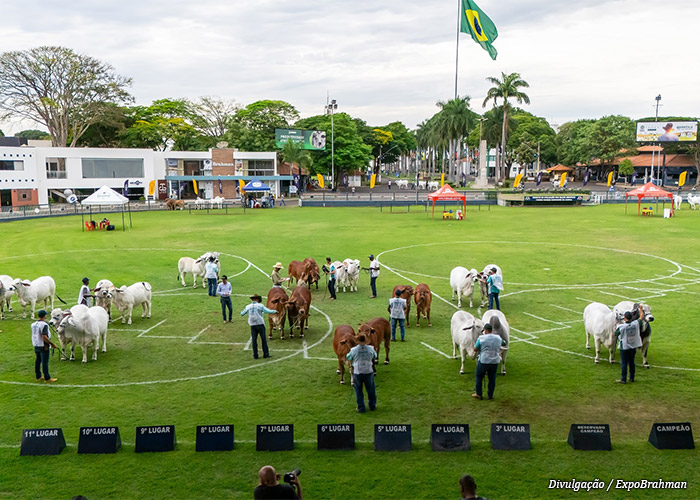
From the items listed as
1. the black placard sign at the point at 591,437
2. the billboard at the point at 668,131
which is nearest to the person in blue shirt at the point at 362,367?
the black placard sign at the point at 591,437

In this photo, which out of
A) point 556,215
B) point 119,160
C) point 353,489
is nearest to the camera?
point 353,489

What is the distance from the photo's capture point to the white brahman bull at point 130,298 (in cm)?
1944

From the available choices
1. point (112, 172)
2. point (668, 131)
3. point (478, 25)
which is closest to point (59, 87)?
point (112, 172)

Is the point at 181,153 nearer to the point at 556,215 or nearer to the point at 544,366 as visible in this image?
the point at 556,215

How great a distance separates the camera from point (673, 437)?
10594 mm

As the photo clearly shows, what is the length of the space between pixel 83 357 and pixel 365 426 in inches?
350

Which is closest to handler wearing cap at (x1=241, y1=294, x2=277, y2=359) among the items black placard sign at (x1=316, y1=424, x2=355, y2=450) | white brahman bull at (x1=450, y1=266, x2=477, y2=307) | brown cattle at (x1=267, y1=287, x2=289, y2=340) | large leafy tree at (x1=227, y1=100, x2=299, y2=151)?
brown cattle at (x1=267, y1=287, x2=289, y2=340)

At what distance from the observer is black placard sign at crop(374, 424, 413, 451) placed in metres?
10.7

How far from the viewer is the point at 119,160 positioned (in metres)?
80.5

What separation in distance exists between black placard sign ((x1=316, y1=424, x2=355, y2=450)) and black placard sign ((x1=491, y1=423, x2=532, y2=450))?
2695mm

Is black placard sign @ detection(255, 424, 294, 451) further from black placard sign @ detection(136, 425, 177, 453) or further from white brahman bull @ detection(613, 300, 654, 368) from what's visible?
white brahman bull @ detection(613, 300, 654, 368)

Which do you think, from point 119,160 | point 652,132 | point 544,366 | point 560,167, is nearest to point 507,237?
point 544,366

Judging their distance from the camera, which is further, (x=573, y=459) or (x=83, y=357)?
(x=83, y=357)

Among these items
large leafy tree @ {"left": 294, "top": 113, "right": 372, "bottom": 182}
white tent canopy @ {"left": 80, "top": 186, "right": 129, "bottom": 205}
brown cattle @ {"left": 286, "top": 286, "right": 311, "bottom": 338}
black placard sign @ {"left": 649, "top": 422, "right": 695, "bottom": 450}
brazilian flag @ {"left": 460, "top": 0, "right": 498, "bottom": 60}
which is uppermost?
brazilian flag @ {"left": 460, "top": 0, "right": 498, "bottom": 60}
